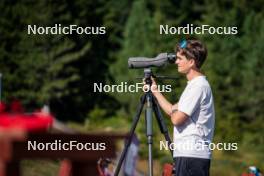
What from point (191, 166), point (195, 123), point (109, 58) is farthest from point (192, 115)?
point (109, 58)

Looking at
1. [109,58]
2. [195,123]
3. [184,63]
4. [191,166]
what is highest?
[109,58]

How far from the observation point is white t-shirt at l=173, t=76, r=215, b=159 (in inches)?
267

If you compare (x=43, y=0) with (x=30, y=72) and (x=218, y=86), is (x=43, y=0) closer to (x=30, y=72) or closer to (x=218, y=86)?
(x=30, y=72)

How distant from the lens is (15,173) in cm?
373

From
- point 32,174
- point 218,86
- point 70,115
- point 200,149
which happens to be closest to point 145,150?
point 32,174

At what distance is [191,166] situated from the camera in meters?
6.89

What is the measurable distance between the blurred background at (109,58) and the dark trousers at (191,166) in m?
42.6

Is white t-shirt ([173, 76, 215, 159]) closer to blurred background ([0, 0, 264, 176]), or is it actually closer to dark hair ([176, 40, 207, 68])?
dark hair ([176, 40, 207, 68])

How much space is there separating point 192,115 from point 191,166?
312mm

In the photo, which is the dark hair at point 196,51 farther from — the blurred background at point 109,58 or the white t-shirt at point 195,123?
the blurred background at point 109,58

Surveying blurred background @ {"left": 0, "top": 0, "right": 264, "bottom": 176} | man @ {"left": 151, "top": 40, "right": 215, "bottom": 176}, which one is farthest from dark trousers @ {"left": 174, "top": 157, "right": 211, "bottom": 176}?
blurred background @ {"left": 0, "top": 0, "right": 264, "bottom": 176}

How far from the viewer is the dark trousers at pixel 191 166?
6879 mm

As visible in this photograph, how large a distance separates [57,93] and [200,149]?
54021 mm

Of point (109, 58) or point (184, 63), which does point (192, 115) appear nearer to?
point (184, 63)
